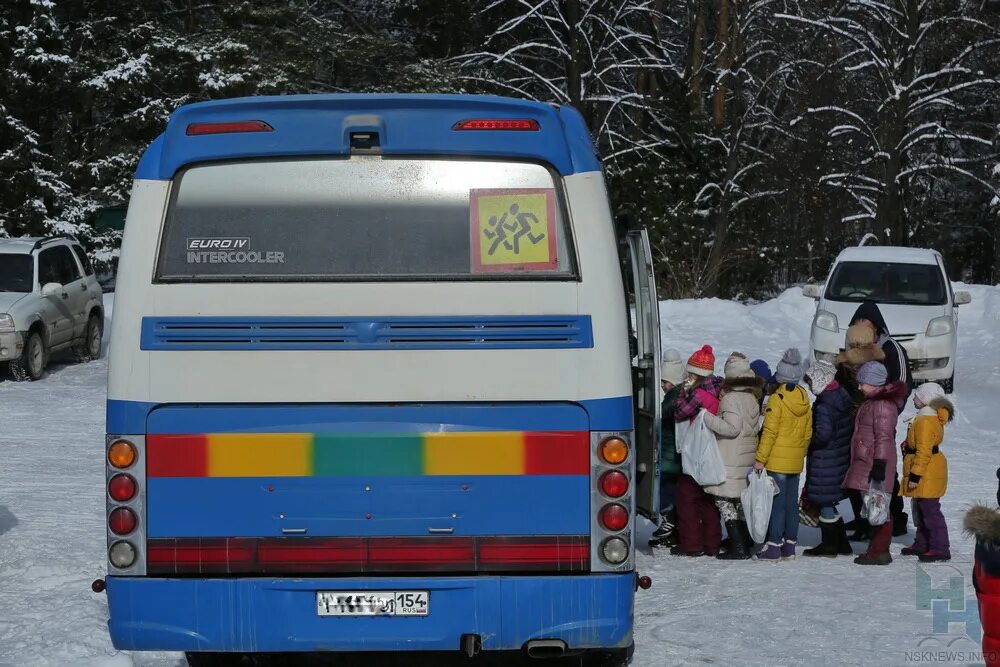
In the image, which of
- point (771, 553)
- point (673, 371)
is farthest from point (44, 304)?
point (771, 553)

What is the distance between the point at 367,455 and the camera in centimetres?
579

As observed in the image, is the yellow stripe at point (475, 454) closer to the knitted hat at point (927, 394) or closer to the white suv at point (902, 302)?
the knitted hat at point (927, 394)

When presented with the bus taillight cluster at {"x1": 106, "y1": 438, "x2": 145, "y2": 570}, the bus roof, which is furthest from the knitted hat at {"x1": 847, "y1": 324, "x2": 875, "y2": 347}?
the bus taillight cluster at {"x1": 106, "y1": 438, "x2": 145, "y2": 570}

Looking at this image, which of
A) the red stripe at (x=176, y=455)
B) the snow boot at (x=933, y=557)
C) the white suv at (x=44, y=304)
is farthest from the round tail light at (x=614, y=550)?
the white suv at (x=44, y=304)

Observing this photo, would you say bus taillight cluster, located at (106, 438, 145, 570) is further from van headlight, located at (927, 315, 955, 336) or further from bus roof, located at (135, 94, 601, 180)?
van headlight, located at (927, 315, 955, 336)

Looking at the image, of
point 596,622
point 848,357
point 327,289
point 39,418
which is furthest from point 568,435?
point 39,418

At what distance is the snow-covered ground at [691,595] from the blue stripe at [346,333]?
1870 mm

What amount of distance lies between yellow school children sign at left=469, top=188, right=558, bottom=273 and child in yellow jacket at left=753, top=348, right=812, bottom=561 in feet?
11.9

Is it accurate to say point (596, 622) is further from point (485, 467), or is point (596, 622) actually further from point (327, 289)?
point (327, 289)

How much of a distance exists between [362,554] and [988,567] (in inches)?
95.5

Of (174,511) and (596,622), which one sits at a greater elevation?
(174,511)

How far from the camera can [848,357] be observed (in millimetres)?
9531

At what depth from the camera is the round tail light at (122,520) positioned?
5.80m

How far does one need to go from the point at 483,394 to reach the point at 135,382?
1.42m
